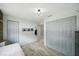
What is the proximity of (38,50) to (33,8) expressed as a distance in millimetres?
709

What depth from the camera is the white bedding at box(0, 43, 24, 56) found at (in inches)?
53.1

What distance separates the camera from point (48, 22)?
147 centimetres

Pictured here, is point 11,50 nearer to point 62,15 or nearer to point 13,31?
point 13,31

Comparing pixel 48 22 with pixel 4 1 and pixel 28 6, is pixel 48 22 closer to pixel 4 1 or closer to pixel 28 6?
pixel 28 6

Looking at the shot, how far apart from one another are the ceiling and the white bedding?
1.71 feet

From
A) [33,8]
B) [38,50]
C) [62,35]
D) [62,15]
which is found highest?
[33,8]

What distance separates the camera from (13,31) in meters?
1.44

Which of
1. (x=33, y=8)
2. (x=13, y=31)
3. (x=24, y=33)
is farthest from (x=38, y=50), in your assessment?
(x=33, y=8)

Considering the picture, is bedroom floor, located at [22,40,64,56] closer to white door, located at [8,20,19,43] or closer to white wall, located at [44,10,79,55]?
white wall, located at [44,10,79,55]

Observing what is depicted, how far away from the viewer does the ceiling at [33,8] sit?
1.34 metres

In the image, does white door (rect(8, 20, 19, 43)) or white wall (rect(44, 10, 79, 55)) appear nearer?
white wall (rect(44, 10, 79, 55))

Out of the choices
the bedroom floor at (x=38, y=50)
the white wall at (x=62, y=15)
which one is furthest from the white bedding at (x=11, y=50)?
the white wall at (x=62, y=15)

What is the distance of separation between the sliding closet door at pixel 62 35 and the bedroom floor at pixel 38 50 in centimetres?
9

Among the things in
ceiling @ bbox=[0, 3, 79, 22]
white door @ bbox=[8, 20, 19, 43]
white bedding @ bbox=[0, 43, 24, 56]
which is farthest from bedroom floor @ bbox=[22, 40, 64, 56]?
ceiling @ bbox=[0, 3, 79, 22]
